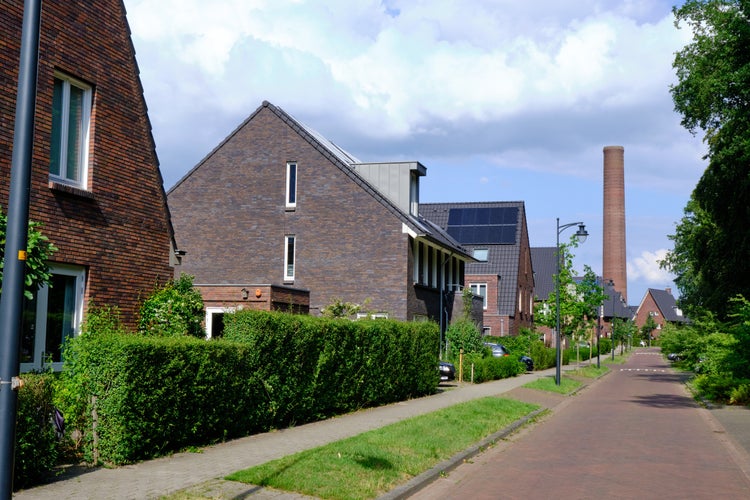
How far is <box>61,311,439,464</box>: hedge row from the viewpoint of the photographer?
952 centimetres

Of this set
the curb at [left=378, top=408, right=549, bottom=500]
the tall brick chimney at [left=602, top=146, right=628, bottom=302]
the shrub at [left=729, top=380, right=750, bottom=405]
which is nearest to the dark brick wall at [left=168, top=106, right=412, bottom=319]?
the shrub at [left=729, top=380, right=750, bottom=405]

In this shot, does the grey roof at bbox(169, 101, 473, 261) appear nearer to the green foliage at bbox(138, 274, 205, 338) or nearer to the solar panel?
the green foliage at bbox(138, 274, 205, 338)

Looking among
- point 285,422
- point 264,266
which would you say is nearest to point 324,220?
point 264,266

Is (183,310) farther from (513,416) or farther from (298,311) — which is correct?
(298,311)

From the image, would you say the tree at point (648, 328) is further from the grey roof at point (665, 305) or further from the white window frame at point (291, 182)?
the white window frame at point (291, 182)

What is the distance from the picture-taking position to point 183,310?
44.8 feet

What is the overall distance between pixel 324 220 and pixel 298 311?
26.4 feet

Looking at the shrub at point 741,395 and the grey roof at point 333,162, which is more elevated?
the grey roof at point 333,162

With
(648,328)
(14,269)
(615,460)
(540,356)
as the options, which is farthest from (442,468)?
(648,328)

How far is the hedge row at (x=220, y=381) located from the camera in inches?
375

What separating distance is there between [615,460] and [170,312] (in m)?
7.50

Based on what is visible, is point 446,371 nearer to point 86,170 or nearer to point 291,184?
point 291,184

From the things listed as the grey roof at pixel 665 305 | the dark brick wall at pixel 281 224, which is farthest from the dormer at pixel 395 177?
the grey roof at pixel 665 305

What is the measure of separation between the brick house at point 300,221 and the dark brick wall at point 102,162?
16.1m
